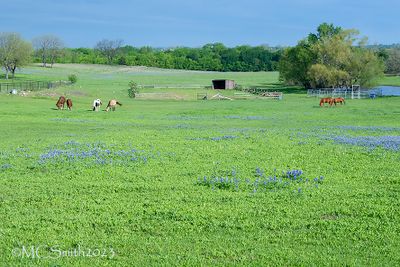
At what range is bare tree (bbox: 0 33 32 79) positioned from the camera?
11888 centimetres

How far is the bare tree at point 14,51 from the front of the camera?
119m

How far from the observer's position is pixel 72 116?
1553 inches

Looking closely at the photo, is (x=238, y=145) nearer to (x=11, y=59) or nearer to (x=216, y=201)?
(x=216, y=201)

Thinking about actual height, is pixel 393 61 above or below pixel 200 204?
above

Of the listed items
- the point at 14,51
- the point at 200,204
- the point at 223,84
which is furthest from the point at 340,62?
the point at 200,204

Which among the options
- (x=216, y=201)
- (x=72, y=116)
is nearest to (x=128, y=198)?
(x=216, y=201)

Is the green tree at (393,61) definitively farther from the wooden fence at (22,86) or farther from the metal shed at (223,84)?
the wooden fence at (22,86)

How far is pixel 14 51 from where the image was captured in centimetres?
11900

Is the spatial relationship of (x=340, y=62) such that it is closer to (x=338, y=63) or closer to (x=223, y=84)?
(x=338, y=63)

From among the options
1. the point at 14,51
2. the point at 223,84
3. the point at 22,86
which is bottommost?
the point at 22,86

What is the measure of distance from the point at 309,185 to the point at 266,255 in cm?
486

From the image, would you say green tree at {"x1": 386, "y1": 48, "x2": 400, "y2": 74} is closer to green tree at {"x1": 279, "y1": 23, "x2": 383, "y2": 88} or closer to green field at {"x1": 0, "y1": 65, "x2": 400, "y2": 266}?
Answer: green tree at {"x1": 279, "y1": 23, "x2": 383, "y2": 88}

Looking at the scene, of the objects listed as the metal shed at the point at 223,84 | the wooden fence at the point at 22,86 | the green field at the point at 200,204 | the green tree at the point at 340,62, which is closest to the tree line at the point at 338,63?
the green tree at the point at 340,62

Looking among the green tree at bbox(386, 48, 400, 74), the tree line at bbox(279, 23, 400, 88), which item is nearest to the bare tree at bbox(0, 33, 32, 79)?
the tree line at bbox(279, 23, 400, 88)
